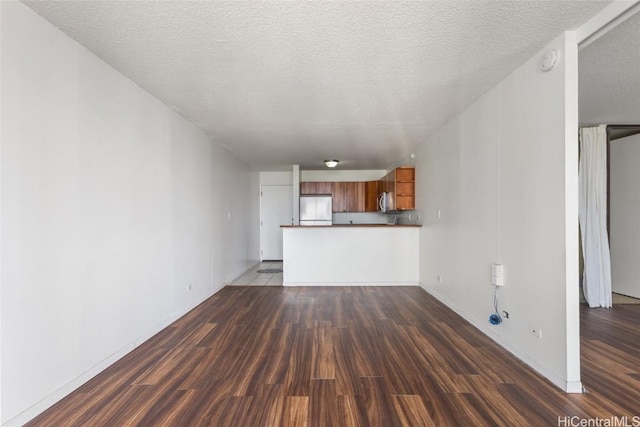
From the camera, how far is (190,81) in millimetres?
2664

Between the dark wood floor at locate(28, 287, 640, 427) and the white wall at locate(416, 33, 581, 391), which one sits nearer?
the dark wood floor at locate(28, 287, 640, 427)

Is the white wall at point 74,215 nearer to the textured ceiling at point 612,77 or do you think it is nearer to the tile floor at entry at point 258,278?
the tile floor at entry at point 258,278

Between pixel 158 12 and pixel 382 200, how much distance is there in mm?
5526

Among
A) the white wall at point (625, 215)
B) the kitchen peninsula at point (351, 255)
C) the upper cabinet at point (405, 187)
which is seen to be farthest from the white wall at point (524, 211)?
the white wall at point (625, 215)

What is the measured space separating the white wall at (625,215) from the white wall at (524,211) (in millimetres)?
2708

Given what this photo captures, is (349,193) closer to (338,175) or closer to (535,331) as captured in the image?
(338,175)

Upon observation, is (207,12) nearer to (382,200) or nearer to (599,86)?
(599,86)

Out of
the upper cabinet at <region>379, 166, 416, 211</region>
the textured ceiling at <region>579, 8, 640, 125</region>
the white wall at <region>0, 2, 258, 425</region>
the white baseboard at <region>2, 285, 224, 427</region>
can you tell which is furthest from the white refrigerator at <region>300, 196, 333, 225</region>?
the textured ceiling at <region>579, 8, 640, 125</region>

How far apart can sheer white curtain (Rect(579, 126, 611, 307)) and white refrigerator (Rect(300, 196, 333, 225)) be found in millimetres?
4630

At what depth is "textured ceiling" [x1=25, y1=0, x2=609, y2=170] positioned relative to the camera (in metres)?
1.75

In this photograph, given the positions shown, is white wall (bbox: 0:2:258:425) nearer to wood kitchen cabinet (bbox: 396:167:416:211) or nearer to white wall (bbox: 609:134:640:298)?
wood kitchen cabinet (bbox: 396:167:416:211)

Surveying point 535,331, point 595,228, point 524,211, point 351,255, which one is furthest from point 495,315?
point 351,255

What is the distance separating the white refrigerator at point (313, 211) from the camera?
7254 millimetres

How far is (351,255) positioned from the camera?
5.14 metres
